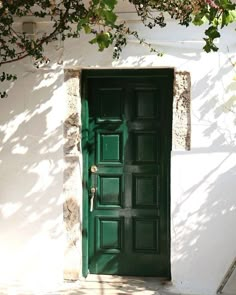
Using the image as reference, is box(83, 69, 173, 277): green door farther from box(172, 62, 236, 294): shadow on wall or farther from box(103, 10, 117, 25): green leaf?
box(103, 10, 117, 25): green leaf

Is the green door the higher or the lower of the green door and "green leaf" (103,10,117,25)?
the lower

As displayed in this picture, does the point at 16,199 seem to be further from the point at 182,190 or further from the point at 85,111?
the point at 182,190

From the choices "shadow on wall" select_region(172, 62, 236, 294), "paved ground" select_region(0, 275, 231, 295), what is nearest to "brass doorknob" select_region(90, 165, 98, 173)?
"shadow on wall" select_region(172, 62, 236, 294)

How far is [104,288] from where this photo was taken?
5.03 meters

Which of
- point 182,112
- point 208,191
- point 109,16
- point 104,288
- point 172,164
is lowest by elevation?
point 104,288

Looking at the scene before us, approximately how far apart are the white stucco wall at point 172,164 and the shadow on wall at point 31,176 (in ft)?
0.03

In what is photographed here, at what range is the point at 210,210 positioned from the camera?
16.1ft

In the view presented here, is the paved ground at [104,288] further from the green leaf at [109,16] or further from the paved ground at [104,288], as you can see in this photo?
the green leaf at [109,16]

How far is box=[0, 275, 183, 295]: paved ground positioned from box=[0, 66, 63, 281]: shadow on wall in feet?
0.68

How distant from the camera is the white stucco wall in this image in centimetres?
490

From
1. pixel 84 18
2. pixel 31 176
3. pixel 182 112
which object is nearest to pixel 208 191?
pixel 182 112

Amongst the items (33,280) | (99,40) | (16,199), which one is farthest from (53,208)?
(99,40)

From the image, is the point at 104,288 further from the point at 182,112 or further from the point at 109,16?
the point at 109,16

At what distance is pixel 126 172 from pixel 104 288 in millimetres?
1198
